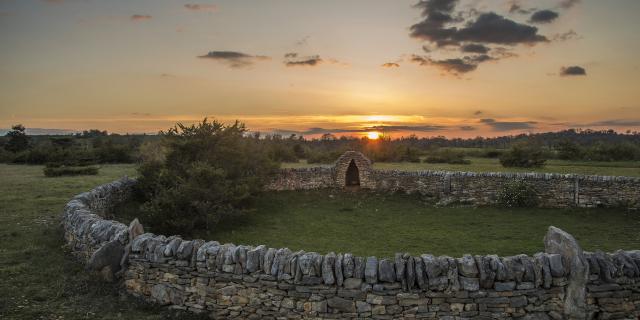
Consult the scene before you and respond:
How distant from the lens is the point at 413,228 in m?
17.4

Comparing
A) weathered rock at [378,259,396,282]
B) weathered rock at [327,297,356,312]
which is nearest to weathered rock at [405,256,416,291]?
weathered rock at [378,259,396,282]

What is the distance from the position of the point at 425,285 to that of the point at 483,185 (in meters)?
16.2

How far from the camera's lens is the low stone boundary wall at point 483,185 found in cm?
1958

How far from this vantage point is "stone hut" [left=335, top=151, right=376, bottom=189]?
25.7 metres

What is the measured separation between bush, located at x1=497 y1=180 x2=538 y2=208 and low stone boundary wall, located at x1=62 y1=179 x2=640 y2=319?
13.6 metres

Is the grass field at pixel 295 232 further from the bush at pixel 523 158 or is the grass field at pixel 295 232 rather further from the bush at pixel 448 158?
the bush at pixel 448 158

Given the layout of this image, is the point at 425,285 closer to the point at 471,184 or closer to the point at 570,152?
A: the point at 471,184

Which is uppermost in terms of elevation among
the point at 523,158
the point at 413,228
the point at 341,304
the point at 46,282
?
the point at 523,158

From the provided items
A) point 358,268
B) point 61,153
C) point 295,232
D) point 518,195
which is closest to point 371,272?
point 358,268

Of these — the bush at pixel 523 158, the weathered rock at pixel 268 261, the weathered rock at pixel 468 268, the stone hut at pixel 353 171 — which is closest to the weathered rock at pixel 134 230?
the weathered rock at pixel 268 261

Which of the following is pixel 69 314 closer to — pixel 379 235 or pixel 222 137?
pixel 379 235

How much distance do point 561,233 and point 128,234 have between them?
871 centimetres

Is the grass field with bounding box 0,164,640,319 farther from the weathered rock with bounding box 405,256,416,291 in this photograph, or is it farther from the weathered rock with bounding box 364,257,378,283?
the weathered rock with bounding box 405,256,416,291

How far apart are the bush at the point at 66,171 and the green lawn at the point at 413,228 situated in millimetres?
14349
